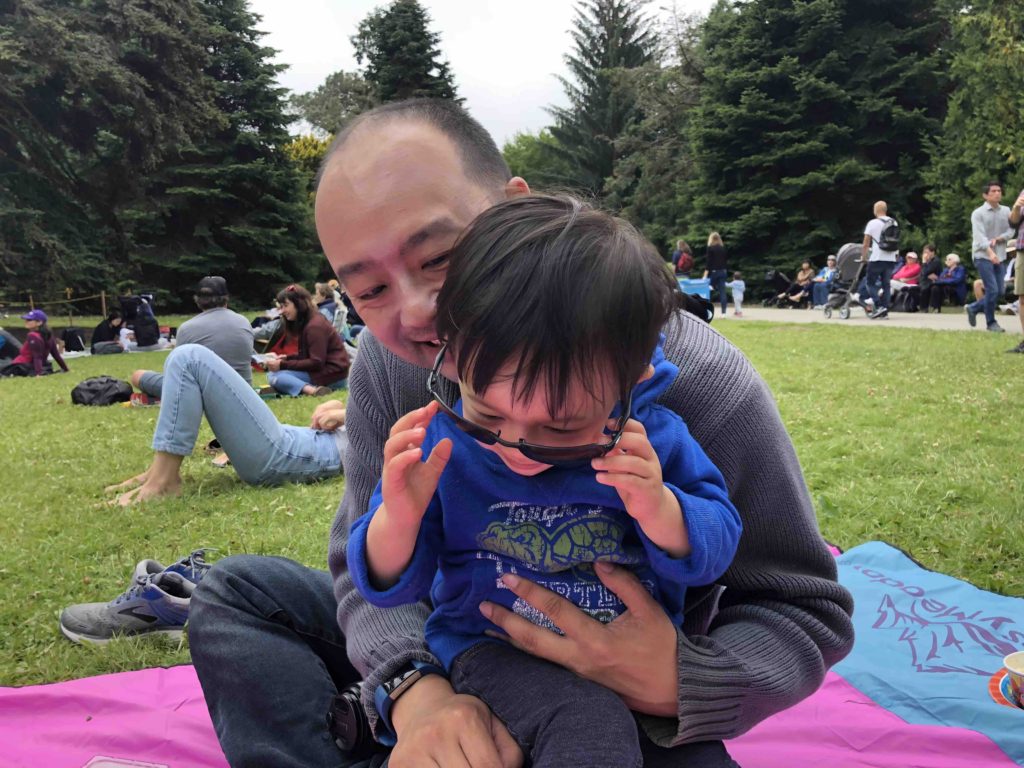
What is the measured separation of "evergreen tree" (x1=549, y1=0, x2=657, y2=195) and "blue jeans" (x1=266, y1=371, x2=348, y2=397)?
3499 centimetres

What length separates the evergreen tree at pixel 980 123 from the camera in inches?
733

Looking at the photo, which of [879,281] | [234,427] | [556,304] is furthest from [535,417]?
[879,281]

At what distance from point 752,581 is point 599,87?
45.8 meters

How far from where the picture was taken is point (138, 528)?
4598 mm

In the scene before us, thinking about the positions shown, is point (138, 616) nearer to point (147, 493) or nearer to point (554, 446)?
point (147, 493)

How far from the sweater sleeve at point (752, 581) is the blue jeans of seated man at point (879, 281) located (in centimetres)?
1573

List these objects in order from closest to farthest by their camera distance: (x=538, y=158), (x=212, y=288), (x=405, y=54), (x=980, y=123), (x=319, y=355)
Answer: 1. (x=212, y=288)
2. (x=319, y=355)
3. (x=980, y=123)
4. (x=405, y=54)
5. (x=538, y=158)

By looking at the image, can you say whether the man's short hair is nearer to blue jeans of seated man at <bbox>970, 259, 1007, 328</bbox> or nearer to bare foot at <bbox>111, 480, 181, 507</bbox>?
bare foot at <bbox>111, 480, 181, 507</bbox>

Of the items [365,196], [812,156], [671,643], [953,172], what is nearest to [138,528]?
[365,196]

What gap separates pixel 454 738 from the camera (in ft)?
4.33

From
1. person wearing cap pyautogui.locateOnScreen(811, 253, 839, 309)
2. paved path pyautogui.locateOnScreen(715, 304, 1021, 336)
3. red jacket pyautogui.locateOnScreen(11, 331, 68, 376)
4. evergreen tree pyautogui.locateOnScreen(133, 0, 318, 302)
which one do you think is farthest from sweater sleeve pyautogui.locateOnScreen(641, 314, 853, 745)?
evergreen tree pyautogui.locateOnScreen(133, 0, 318, 302)

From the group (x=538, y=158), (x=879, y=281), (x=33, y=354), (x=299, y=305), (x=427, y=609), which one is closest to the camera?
(x=427, y=609)

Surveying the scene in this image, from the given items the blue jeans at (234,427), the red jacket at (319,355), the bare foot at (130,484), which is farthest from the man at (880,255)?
the bare foot at (130,484)

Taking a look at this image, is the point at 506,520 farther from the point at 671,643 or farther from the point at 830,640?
the point at 830,640
